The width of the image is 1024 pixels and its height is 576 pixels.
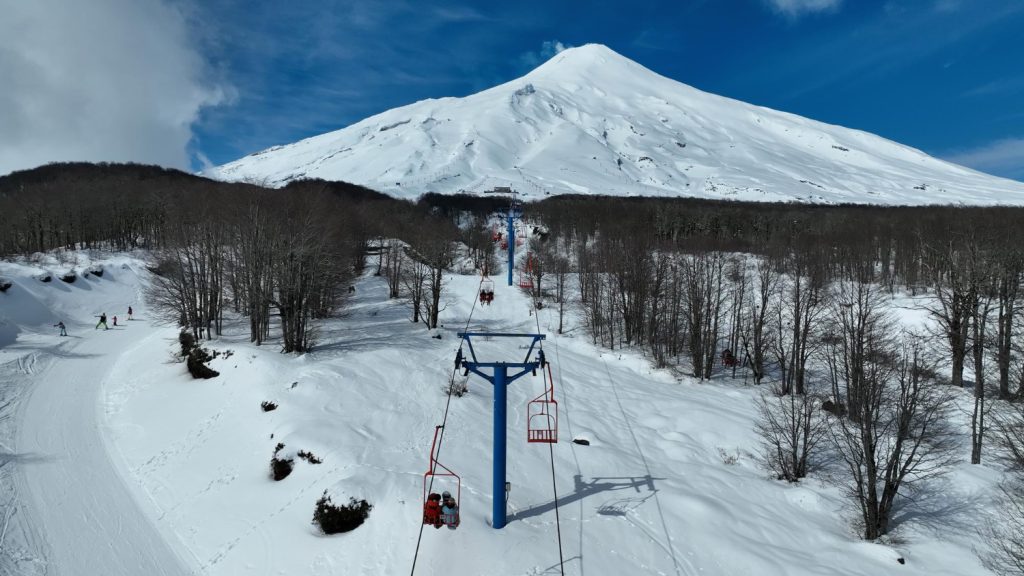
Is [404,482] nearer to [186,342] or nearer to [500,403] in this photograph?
[500,403]

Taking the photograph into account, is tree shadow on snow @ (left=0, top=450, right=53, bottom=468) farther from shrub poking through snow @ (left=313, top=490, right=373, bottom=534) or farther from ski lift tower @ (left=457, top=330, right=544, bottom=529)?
ski lift tower @ (left=457, top=330, right=544, bottom=529)

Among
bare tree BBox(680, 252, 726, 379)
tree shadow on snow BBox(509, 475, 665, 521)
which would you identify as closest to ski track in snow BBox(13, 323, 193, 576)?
tree shadow on snow BBox(509, 475, 665, 521)

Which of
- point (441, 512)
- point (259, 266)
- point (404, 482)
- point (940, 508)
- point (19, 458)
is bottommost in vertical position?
point (940, 508)

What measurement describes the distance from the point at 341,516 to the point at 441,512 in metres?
3.64

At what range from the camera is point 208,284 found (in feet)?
105

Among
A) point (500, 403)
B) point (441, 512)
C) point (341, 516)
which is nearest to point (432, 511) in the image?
point (441, 512)

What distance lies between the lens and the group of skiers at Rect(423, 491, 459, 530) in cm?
1114

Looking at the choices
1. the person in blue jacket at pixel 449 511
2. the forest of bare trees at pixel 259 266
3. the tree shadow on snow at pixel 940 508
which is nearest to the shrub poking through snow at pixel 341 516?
the person in blue jacket at pixel 449 511

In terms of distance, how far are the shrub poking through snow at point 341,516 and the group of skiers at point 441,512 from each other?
285cm

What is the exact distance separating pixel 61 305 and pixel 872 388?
5749cm

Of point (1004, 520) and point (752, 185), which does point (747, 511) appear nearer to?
point (1004, 520)

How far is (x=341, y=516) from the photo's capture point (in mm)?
13258

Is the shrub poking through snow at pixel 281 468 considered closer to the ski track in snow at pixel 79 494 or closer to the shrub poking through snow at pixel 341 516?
the shrub poking through snow at pixel 341 516

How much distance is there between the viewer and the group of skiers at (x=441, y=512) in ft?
36.6
